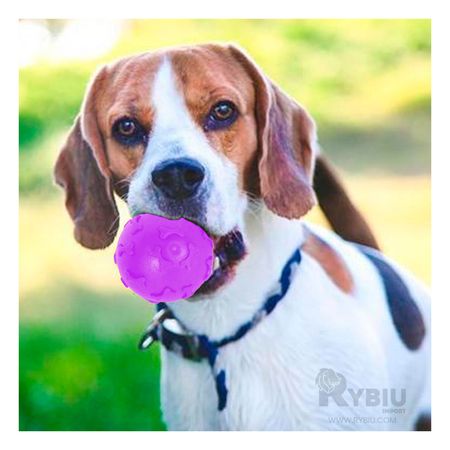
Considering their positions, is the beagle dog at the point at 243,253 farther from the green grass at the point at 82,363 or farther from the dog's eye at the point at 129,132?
the green grass at the point at 82,363

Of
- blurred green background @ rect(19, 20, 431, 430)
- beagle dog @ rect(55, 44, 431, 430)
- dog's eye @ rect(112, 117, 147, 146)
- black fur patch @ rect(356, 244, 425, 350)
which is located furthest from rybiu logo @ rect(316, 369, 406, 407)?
dog's eye @ rect(112, 117, 147, 146)

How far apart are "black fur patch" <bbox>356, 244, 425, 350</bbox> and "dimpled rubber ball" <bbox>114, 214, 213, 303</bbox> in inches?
27.0

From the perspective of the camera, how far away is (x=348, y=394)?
A: 288 cm

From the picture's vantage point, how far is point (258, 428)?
281 centimetres

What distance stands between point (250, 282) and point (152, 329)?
37cm

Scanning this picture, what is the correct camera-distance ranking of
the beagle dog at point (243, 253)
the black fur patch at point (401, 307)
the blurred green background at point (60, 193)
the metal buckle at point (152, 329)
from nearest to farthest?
the beagle dog at point (243, 253)
the metal buckle at point (152, 329)
the black fur patch at point (401, 307)
the blurred green background at point (60, 193)

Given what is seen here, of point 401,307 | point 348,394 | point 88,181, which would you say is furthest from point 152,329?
point 401,307

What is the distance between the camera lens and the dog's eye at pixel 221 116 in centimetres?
260

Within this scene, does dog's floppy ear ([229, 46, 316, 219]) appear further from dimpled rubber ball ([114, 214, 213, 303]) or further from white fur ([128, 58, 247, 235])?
dimpled rubber ball ([114, 214, 213, 303])

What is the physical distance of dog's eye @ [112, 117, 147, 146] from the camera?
2.60 m

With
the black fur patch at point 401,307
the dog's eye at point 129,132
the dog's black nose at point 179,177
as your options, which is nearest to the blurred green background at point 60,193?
the black fur patch at point 401,307

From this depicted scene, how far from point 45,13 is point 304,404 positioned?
1.53 meters

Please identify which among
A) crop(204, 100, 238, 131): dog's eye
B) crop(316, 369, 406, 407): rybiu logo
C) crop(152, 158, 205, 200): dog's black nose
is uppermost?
crop(204, 100, 238, 131): dog's eye

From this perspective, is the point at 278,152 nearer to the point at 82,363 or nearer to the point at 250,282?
the point at 250,282
